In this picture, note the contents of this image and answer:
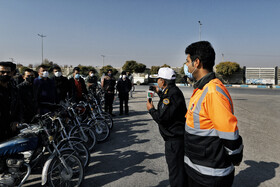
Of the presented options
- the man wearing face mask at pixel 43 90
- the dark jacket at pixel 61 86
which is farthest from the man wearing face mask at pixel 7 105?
the dark jacket at pixel 61 86

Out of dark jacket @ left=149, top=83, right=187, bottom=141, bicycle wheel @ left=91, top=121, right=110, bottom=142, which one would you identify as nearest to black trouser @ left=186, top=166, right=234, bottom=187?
dark jacket @ left=149, top=83, right=187, bottom=141

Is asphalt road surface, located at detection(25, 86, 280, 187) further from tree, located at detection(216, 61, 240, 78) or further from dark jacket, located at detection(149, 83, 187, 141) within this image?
tree, located at detection(216, 61, 240, 78)

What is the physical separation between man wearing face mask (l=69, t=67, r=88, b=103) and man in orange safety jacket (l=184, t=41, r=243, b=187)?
5.50 m

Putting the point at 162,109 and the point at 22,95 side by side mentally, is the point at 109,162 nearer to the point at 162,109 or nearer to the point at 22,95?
the point at 162,109

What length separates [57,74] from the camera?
6.07 metres

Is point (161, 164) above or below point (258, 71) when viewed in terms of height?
below

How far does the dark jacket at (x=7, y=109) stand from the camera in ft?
10.1

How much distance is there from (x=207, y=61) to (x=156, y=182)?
2.47m

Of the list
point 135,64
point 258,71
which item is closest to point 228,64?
point 258,71

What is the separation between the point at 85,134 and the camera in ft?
15.4

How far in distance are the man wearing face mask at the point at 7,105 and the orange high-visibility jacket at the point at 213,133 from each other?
281cm

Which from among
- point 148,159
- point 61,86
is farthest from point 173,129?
point 61,86

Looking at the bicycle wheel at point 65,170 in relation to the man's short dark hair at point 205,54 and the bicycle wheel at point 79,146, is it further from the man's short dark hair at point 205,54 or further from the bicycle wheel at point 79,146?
the man's short dark hair at point 205,54

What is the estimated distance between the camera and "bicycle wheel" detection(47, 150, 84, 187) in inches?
114
